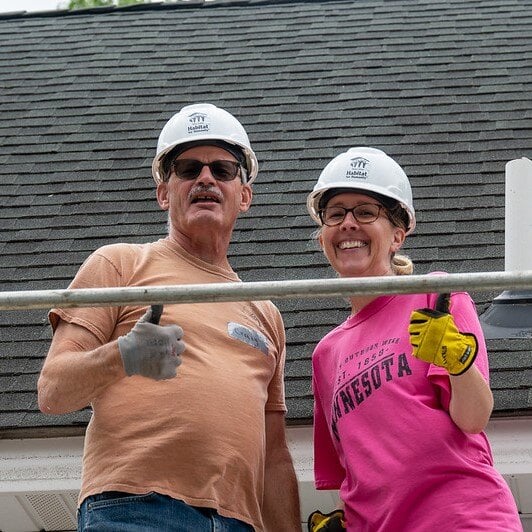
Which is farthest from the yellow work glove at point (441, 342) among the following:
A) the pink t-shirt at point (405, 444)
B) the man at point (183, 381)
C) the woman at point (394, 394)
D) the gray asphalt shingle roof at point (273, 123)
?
the gray asphalt shingle roof at point (273, 123)

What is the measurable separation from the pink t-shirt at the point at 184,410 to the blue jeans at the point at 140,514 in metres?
0.02

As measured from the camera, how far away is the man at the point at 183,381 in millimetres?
2822

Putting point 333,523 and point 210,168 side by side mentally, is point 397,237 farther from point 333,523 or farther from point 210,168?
point 333,523

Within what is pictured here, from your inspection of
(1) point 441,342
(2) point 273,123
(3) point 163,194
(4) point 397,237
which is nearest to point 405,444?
(1) point 441,342

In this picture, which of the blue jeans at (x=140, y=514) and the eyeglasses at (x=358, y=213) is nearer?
→ the blue jeans at (x=140, y=514)

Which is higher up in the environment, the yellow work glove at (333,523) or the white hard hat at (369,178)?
the white hard hat at (369,178)

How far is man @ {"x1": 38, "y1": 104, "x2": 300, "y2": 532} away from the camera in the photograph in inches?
111

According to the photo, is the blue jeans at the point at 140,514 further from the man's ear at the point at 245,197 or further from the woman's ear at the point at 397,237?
the man's ear at the point at 245,197

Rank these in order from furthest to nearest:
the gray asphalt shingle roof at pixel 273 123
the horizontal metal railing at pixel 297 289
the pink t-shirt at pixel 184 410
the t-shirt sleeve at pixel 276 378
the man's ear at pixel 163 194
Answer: the gray asphalt shingle roof at pixel 273 123 → the man's ear at pixel 163 194 → the t-shirt sleeve at pixel 276 378 → the pink t-shirt at pixel 184 410 → the horizontal metal railing at pixel 297 289

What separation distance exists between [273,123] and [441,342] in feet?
14.7

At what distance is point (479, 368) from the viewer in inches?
111

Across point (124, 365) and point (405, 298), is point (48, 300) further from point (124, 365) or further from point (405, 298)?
point (405, 298)

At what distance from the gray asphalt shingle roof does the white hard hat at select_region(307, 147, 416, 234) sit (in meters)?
1.33

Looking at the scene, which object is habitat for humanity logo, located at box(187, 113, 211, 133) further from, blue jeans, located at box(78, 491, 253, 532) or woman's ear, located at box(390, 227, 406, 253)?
blue jeans, located at box(78, 491, 253, 532)
